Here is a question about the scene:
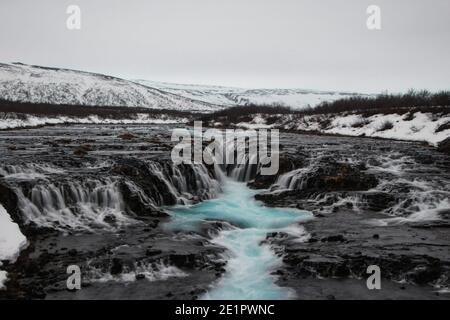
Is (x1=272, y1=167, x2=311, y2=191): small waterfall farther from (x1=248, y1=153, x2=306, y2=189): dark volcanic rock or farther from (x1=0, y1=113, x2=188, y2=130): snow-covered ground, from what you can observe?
(x1=0, y1=113, x2=188, y2=130): snow-covered ground

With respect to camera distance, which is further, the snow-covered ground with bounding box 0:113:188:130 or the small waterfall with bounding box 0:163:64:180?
the snow-covered ground with bounding box 0:113:188:130

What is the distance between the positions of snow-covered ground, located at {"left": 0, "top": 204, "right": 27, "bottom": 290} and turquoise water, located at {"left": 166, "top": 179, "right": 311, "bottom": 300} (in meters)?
4.58

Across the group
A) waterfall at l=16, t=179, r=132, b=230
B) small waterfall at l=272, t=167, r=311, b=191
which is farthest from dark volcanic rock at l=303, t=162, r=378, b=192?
waterfall at l=16, t=179, r=132, b=230

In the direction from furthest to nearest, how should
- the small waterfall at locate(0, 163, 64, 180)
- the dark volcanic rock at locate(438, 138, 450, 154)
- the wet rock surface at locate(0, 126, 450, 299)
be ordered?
the dark volcanic rock at locate(438, 138, 450, 154), the small waterfall at locate(0, 163, 64, 180), the wet rock surface at locate(0, 126, 450, 299)

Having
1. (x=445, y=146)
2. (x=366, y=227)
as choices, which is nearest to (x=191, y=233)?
(x=366, y=227)

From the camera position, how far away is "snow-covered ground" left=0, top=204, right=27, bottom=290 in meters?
10.5

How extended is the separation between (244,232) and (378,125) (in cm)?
3239

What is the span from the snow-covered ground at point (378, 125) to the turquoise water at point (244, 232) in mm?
20694

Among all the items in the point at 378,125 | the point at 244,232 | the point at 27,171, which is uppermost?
the point at 378,125

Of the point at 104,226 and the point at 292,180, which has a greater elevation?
the point at 292,180

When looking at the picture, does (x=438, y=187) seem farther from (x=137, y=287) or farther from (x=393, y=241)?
(x=137, y=287)

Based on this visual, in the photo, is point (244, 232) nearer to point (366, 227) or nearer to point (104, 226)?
point (366, 227)

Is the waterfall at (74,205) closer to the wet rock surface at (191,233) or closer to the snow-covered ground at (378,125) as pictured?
the wet rock surface at (191,233)

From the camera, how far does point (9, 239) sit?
11.2m
